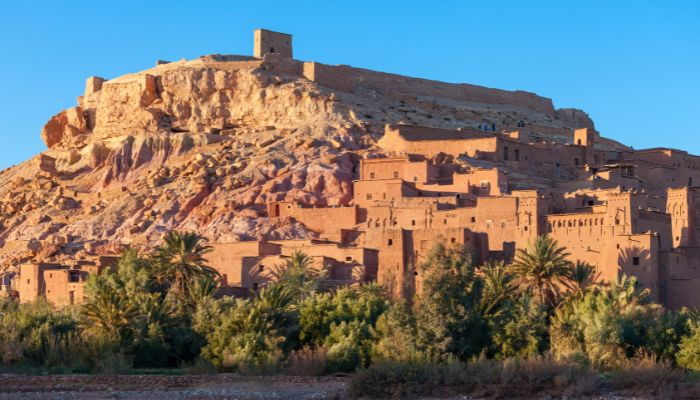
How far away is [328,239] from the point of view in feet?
176

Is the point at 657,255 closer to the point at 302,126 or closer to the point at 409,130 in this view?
the point at 409,130

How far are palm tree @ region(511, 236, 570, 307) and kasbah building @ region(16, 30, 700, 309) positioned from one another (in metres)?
1.75

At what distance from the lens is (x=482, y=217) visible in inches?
1991

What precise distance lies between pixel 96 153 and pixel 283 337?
3073 cm

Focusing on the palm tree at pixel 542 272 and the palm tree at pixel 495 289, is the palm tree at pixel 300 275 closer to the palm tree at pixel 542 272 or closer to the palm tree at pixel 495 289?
the palm tree at pixel 495 289

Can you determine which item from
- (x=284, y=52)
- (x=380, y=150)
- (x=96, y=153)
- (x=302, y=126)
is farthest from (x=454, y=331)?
(x=284, y=52)

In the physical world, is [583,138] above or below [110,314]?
above

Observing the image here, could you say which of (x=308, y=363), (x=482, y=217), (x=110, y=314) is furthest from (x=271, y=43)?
(x=308, y=363)

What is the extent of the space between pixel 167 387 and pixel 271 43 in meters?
41.3

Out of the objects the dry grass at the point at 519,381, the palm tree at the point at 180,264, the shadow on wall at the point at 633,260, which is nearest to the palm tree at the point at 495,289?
the shadow on wall at the point at 633,260

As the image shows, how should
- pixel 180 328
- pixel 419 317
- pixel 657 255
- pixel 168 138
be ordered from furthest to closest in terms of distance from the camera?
pixel 168 138 < pixel 657 255 < pixel 180 328 < pixel 419 317

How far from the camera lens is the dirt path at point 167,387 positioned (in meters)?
34.0

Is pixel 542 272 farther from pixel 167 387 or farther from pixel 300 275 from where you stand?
pixel 167 387

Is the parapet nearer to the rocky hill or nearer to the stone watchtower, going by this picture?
the rocky hill
